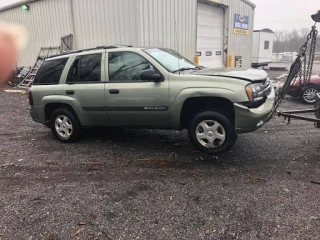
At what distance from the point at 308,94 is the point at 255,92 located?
5659mm

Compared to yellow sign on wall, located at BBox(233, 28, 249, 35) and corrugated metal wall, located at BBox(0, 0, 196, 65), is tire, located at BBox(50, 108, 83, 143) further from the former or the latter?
yellow sign on wall, located at BBox(233, 28, 249, 35)

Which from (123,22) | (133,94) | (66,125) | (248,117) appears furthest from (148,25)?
(248,117)

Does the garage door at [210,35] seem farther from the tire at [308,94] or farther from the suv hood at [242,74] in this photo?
the suv hood at [242,74]

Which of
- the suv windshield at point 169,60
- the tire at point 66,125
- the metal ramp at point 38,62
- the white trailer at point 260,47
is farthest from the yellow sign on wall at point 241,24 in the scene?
the tire at point 66,125

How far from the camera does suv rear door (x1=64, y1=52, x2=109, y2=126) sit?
4.98 metres

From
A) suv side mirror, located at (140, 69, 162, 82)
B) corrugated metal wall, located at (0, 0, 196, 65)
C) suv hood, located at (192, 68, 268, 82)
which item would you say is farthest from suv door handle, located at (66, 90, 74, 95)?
corrugated metal wall, located at (0, 0, 196, 65)

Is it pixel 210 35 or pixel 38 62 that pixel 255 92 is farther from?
pixel 38 62

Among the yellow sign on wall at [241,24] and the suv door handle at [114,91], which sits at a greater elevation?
the yellow sign on wall at [241,24]

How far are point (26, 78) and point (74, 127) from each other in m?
10.2

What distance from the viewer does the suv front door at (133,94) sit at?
4539 millimetres

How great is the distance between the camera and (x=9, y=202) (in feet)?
11.5

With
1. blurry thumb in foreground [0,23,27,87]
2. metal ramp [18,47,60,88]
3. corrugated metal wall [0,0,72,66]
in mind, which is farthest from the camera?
blurry thumb in foreground [0,23,27,87]

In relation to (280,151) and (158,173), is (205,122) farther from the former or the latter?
(280,151)

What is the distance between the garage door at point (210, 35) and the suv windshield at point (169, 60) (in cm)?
710
